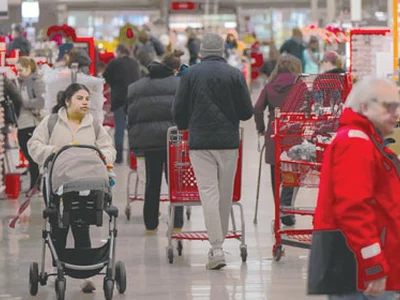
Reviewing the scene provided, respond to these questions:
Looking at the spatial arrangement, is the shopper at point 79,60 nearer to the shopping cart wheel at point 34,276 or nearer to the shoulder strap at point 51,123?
the shoulder strap at point 51,123

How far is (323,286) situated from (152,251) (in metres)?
5.10

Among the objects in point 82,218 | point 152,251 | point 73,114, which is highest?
point 73,114

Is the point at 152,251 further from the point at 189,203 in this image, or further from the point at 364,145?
the point at 364,145

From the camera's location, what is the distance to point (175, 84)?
10.3 metres

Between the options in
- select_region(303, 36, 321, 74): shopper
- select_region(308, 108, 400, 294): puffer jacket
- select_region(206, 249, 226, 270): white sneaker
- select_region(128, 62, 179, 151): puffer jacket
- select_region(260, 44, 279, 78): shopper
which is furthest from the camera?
select_region(303, 36, 321, 74): shopper

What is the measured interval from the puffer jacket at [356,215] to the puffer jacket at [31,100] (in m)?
8.67

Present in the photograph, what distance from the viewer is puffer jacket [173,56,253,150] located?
8.52 metres

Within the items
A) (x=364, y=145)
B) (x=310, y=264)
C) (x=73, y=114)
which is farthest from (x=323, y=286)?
(x=73, y=114)

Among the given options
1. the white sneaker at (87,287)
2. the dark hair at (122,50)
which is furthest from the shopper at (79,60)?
the white sneaker at (87,287)

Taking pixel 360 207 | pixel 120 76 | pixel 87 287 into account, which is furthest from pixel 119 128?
pixel 360 207

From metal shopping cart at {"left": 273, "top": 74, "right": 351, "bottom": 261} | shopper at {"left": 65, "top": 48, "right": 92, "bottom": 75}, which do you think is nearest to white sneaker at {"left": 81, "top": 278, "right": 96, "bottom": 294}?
metal shopping cart at {"left": 273, "top": 74, "right": 351, "bottom": 261}

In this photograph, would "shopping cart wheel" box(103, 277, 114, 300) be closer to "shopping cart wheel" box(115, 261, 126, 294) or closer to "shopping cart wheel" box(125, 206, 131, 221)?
"shopping cart wheel" box(115, 261, 126, 294)

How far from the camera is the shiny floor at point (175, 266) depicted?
7.96m

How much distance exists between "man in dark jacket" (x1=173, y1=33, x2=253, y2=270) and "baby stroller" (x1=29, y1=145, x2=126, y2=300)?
1.19 meters
